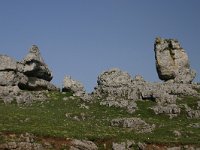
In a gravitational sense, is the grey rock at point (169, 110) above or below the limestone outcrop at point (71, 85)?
below

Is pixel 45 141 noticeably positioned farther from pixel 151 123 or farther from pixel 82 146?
pixel 151 123

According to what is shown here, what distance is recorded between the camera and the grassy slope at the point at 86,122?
179ft

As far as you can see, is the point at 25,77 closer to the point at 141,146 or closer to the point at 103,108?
the point at 103,108

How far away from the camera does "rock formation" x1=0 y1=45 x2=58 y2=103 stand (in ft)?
269

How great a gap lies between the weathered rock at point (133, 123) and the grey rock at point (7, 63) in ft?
92.0

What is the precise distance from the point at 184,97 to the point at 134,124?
18914mm

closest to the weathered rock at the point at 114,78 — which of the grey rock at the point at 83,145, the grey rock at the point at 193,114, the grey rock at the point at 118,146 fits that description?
the grey rock at the point at 193,114

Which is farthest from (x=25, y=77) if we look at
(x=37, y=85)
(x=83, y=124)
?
(x=83, y=124)

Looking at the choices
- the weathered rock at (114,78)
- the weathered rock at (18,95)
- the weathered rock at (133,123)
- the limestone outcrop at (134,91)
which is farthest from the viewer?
the weathered rock at (114,78)

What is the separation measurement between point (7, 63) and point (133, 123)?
3164 centimetres

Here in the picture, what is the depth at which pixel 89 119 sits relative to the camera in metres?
68.5

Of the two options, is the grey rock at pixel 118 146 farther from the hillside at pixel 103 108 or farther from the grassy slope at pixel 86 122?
the grassy slope at pixel 86 122

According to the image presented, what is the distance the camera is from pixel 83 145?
51.4m

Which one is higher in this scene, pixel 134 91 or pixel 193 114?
pixel 134 91
